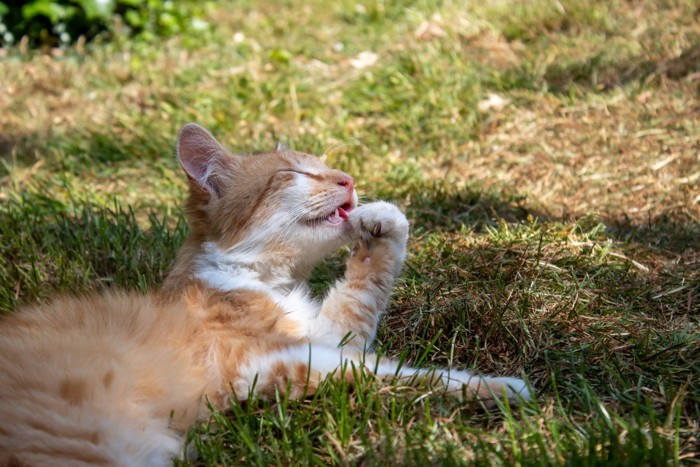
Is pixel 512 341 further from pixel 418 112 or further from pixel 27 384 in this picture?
pixel 418 112

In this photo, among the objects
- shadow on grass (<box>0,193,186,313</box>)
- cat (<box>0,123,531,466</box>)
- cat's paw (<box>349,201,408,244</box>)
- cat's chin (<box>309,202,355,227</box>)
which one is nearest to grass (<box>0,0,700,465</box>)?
shadow on grass (<box>0,193,186,313</box>)

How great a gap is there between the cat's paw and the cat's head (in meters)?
0.06

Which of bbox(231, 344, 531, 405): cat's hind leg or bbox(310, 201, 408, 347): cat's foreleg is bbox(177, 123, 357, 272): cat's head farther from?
bbox(231, 344, 531, 405): cat's hind leg

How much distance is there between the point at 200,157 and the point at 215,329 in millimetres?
951

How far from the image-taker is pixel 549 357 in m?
2.87

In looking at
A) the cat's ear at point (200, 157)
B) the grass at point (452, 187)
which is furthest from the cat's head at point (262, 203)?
the grass at point (452, 187)

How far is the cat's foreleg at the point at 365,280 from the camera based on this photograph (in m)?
3.05

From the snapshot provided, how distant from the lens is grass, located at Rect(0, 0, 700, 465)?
246 cm

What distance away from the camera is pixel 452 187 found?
15.5 feet

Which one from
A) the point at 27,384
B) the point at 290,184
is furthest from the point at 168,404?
the point at 290,184

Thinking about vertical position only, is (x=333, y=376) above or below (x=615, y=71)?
below

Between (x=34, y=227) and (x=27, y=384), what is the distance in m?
2.11

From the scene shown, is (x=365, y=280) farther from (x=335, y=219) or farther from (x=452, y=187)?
(x=452, y=187)

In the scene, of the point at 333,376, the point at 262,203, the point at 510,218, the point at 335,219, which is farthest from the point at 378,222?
the point at 510,218
